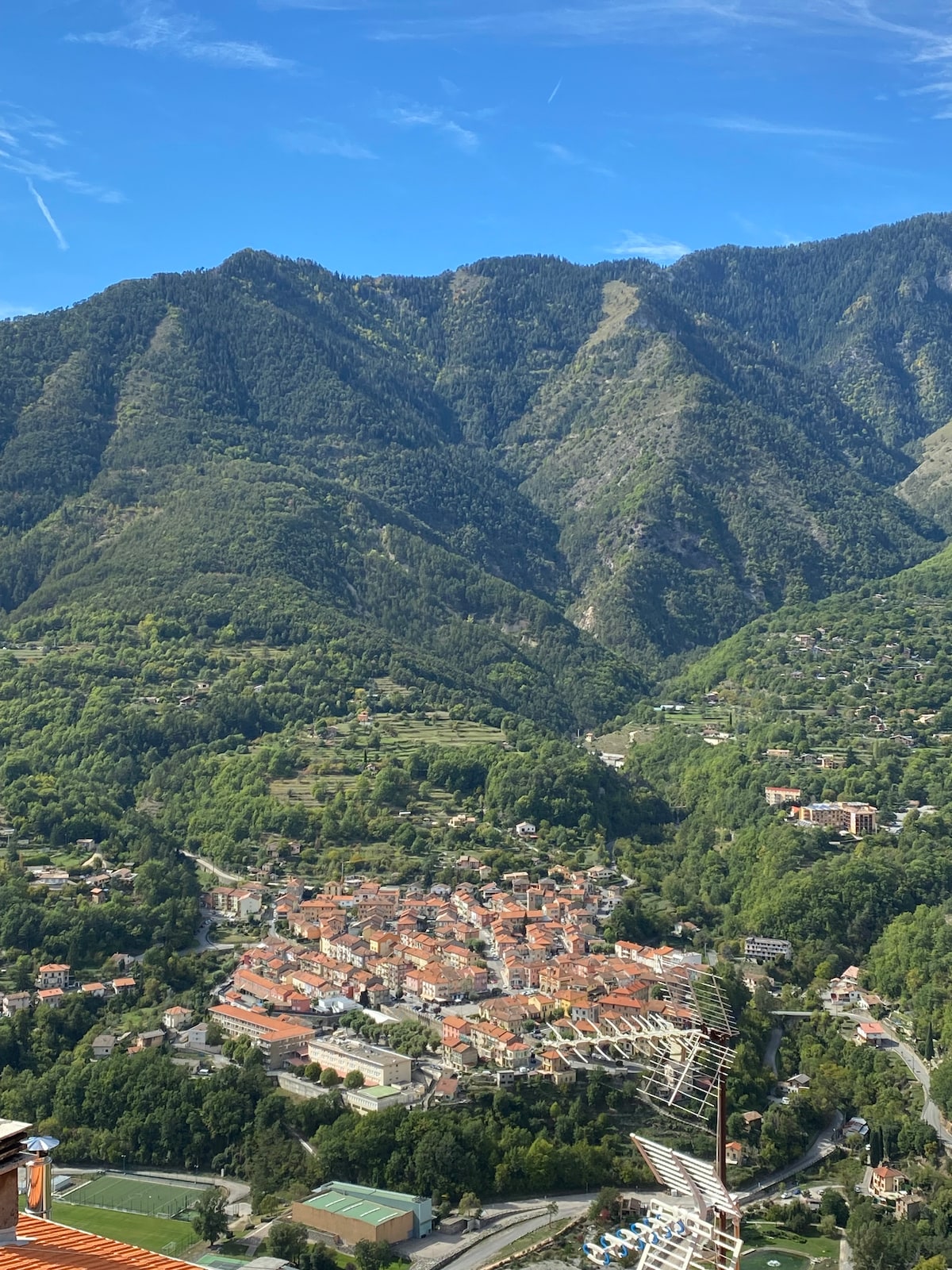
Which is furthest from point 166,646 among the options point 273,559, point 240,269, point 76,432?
point 240,269

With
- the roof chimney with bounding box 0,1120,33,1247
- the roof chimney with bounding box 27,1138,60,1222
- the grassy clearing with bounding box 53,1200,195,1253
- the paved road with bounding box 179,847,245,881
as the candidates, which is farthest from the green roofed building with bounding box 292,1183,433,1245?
the paved road with bounding box 179,847,245,881

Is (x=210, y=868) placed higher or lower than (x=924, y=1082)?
higher

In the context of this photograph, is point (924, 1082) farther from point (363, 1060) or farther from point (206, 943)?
point (206, 943)

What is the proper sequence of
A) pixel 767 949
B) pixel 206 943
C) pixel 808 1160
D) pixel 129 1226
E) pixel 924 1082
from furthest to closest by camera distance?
1. pixel 767 949
2. pixel 206 943
3. pixel 924 1082
4. pixel 808 1160
5. pixel 129 1226

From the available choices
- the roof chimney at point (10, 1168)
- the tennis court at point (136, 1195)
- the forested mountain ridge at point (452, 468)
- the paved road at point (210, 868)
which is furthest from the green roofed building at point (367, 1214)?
the forested mountain ridge at point (452, 468)

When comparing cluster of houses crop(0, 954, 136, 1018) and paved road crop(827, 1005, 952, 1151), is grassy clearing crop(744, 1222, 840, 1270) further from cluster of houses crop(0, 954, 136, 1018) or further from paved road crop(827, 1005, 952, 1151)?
cluster of houses crop(0, 954, 136, 1018)

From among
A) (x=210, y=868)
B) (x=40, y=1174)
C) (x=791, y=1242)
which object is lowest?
(x=791, y=1242)

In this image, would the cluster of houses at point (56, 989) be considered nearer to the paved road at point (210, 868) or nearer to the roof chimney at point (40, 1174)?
the paved road at point (210, 868)

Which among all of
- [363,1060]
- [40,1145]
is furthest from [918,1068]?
[40,1145]
